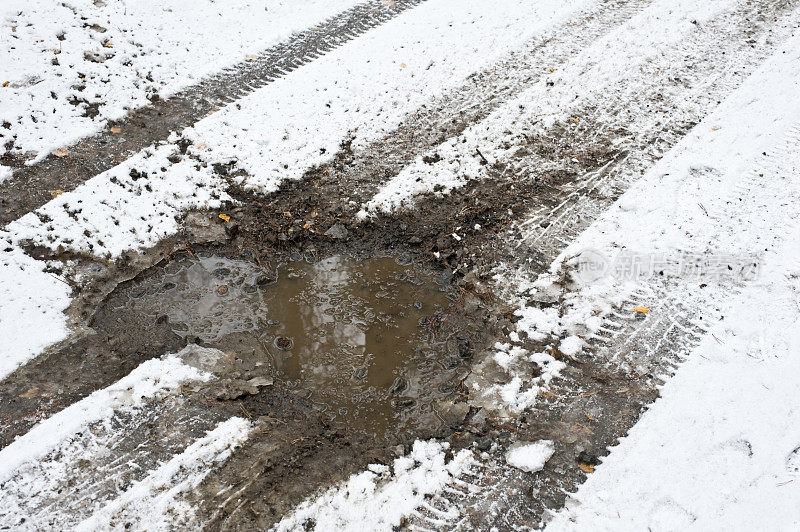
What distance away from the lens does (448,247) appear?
165 inches

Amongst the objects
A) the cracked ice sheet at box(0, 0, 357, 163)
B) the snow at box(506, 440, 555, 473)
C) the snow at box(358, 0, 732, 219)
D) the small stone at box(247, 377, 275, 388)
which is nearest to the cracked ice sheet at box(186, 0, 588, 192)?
the snow at box(358, 0, 732, 219)

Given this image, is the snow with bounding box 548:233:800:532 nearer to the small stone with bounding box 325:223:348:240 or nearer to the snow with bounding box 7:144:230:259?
the small stone with bounding box 325:223:348:240

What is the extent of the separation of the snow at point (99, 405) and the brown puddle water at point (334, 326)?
0.31m

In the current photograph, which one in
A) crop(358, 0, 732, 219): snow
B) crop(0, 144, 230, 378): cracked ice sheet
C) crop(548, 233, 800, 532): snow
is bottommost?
crop(548, 233, 800, 532): snow

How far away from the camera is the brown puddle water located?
3417mm

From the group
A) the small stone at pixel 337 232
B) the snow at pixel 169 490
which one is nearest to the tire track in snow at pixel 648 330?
the snow at pixel 169 490

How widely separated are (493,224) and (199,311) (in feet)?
7.70

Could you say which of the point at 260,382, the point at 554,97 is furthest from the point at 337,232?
the point at 554,97

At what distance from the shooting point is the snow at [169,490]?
2740mm

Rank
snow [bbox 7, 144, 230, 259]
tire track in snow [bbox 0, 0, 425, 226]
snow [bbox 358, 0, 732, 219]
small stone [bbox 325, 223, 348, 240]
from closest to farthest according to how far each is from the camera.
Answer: snow [bbox 7, 144, 230, 259] → small stone [bbox 325, 223, 348, 240] → tire track in snow [bbox 0, 0, 425, 226] → snow [bbox 358, 0, 732, 219]

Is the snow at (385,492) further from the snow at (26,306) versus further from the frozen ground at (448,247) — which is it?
the snow at (26,306)

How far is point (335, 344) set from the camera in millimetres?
3699

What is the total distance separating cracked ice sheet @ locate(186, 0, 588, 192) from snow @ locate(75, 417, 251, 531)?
2.27m

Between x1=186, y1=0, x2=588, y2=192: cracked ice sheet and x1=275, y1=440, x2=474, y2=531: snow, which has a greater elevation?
x1=186, y1=0, x2=588, y2=192: cracked ice sheet
